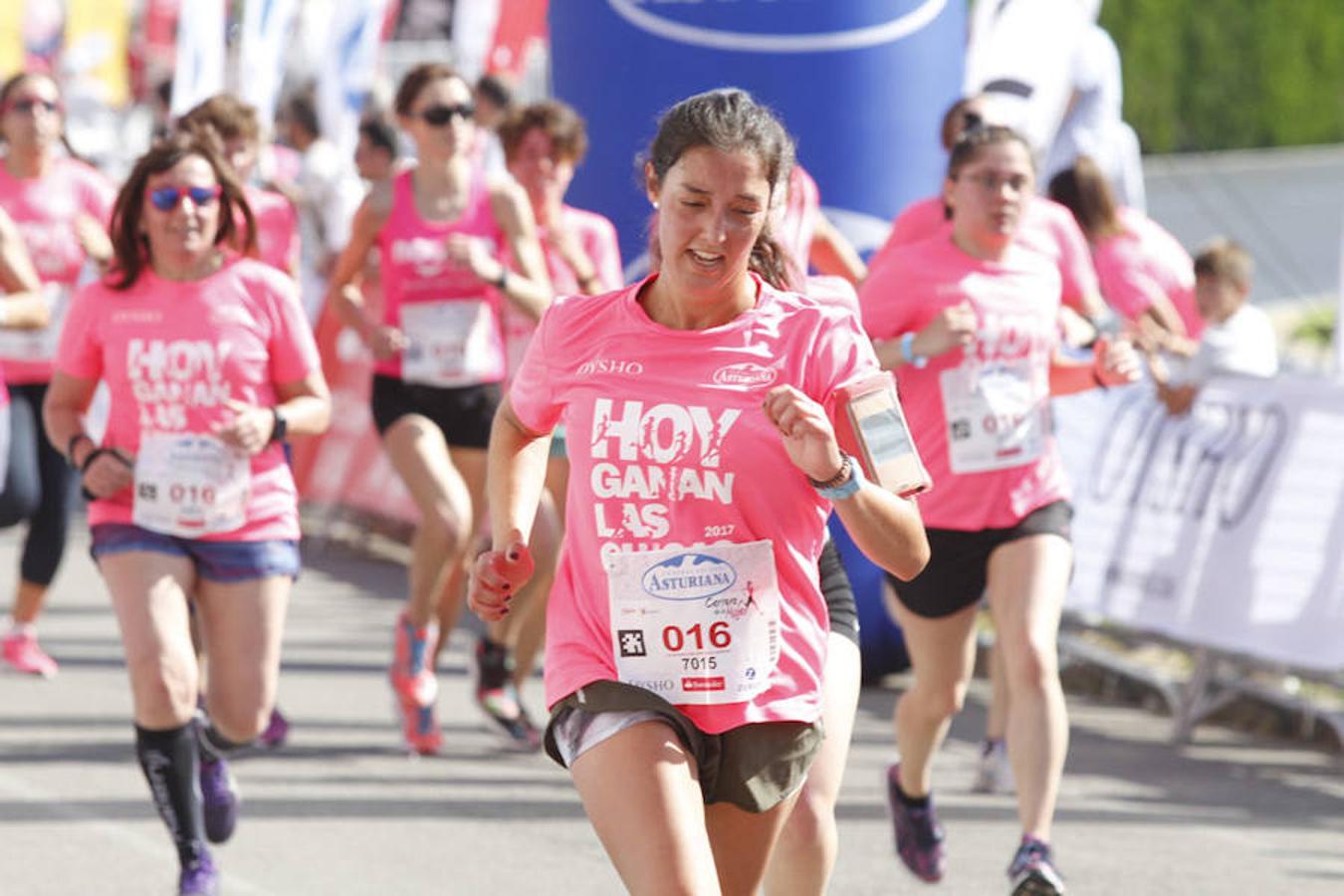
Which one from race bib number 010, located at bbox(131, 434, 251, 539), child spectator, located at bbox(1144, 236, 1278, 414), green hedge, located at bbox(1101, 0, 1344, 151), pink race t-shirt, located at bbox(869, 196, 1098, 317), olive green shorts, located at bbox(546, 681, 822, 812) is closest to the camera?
olive green shorts, located at bbox(546, 681, 822, 812)

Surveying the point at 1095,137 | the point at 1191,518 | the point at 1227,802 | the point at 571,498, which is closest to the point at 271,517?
the point at 571,498

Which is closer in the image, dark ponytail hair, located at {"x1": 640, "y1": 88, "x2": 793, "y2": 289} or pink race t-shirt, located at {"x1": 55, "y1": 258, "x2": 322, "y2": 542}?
dark ponytail hair, located at {"x1": 640, "y1": 88, "x2": 793, "y2": 289}

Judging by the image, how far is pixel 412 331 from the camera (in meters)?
8.41

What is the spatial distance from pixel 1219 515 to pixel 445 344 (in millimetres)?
2748

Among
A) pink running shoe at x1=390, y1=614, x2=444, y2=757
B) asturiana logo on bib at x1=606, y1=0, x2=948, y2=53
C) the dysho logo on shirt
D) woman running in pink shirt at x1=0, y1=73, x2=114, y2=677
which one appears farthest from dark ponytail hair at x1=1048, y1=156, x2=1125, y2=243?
the dysho logo on shirt

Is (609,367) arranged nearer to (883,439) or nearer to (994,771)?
(883,439)

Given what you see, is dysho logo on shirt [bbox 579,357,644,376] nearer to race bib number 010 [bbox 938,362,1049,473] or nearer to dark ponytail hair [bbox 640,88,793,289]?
dark ponytail hair [bbox 640,88,793,289]

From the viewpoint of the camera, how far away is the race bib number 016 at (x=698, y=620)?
13.4 ft

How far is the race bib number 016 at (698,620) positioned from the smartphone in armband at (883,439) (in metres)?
0.38

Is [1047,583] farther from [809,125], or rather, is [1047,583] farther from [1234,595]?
[809,125]

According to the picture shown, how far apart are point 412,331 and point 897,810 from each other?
2597 mm

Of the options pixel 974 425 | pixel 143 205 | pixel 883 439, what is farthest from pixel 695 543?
pixel 143 205

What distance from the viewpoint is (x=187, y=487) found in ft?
20.4

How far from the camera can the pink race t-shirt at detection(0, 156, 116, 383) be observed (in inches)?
369
